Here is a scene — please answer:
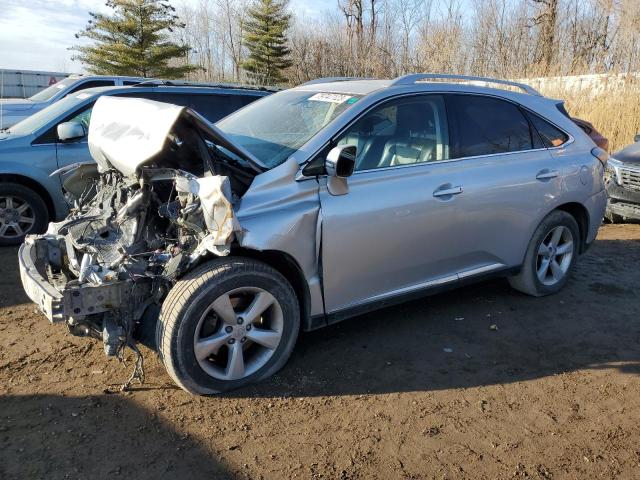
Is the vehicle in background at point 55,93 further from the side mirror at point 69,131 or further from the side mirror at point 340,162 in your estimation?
the side mirror at point 340,162

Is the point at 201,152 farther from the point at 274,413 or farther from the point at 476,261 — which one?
the point at 476,261

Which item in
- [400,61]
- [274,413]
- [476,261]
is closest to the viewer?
[274,413]

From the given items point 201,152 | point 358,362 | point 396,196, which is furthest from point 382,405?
point 201,152

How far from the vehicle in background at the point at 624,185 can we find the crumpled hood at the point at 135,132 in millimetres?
6357

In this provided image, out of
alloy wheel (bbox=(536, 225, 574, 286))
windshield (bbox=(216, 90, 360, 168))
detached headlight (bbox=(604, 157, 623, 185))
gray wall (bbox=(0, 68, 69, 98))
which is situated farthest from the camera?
gray wall (bbox=(0, 68, 69, 98))

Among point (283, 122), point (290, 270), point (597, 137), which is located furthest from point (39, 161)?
point (597, 137)

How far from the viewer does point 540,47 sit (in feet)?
64.5

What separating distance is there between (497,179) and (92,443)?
3.29m

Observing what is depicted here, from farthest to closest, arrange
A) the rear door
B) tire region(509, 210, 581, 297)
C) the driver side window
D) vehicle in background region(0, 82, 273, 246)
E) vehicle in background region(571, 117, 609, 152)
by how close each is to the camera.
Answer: vehicle in background region(571, 117, 609, 152) → vehicle in background region(0, 82, 273, 246) → tire region(509, 210, 581, 297) → the rear door → the driver side window

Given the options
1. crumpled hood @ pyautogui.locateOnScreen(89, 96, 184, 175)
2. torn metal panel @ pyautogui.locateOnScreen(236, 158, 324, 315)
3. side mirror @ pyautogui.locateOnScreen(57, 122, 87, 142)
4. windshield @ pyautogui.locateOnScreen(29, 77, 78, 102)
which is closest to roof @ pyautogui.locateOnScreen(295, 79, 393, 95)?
torn metal panel @ pyautogui.locateOnScreen(236, 158, 324, 315)

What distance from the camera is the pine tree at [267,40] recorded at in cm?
2888

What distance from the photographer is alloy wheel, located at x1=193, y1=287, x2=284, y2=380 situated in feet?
10.5

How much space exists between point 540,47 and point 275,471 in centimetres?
2040

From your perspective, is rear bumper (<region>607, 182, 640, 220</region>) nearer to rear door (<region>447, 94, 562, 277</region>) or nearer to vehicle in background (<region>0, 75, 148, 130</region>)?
rear door (<region>447, 94, 562, 277</region>)
